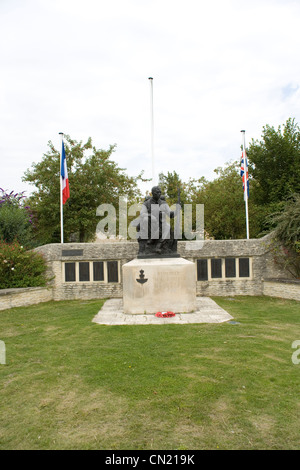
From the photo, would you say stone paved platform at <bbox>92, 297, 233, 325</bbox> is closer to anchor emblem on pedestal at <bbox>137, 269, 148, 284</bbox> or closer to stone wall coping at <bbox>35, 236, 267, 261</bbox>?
anchor emblem on pedestal at <bbox>137, 269, 148, 284</bbox>

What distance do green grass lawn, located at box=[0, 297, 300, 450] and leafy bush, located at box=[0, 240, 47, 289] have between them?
4393 millimetres

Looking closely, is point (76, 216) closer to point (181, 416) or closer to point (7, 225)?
point (7, 225)

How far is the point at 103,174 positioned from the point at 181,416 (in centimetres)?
1689

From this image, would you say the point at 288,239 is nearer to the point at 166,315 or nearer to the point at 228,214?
the point at 166,315

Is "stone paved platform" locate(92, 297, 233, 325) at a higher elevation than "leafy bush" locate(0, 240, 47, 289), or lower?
lower

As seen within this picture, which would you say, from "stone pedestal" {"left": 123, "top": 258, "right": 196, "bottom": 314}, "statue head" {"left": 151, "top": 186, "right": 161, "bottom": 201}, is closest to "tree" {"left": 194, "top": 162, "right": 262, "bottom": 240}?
"statue head" {"left": 151, "top": 186, "right": 161, "bottom": 201}

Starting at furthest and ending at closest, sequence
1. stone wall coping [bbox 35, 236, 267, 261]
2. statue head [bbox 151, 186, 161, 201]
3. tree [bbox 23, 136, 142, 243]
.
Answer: tree [bbox 23, 136, 142, 243]
stone wall coping [bbox 35, 236, 267, 261]
statue head [bbox 151, 186, 161, 201]

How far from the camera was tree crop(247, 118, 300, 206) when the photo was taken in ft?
63.1

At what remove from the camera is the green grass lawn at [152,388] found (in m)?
3.25

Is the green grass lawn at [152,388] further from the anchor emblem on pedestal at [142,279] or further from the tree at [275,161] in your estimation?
the tree at [275,161]

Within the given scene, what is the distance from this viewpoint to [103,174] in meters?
19.2

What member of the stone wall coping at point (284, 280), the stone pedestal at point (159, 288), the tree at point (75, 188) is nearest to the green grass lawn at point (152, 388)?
the stone pedestal at point (159, 288)

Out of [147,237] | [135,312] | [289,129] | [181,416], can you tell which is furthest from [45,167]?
[181,416]

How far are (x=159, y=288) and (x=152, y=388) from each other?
4.57 meters
